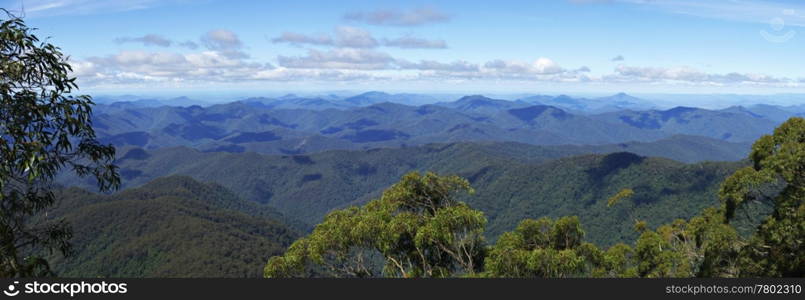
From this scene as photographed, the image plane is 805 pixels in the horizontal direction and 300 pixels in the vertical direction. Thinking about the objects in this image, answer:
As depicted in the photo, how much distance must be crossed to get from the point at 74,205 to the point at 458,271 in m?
187

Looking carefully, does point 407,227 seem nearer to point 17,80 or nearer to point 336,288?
point 336,288

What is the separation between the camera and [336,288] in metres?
9.16

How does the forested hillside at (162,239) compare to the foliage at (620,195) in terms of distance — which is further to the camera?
the forested hillside at (162,239)

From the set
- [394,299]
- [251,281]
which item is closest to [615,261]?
[394,299]

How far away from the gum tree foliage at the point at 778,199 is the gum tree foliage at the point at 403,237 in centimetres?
973

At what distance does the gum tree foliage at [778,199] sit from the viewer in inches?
574

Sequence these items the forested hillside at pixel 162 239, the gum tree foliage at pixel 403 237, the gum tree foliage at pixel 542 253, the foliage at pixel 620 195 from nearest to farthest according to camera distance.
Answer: the gum tree foliage at pixel 542 253 < the gum tree foliage at pixel 403 237 < the foliage at pixel 620 195 < the forested hillside at pixel 162 239

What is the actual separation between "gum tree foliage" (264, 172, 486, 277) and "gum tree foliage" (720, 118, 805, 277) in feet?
31.9

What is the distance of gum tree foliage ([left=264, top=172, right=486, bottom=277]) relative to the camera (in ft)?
50.9

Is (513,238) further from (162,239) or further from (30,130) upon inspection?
(162,239)

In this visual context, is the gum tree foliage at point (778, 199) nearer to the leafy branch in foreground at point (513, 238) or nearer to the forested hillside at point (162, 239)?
the leafy branch in foreground at point (513, 238)

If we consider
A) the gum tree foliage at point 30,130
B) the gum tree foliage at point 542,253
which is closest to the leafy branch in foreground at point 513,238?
the gum tree foliage at point 542,253

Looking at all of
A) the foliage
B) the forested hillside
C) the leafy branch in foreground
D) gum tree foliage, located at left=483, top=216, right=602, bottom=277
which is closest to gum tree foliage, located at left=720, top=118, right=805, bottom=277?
the leafy branch in foreground

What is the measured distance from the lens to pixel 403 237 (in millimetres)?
16875
